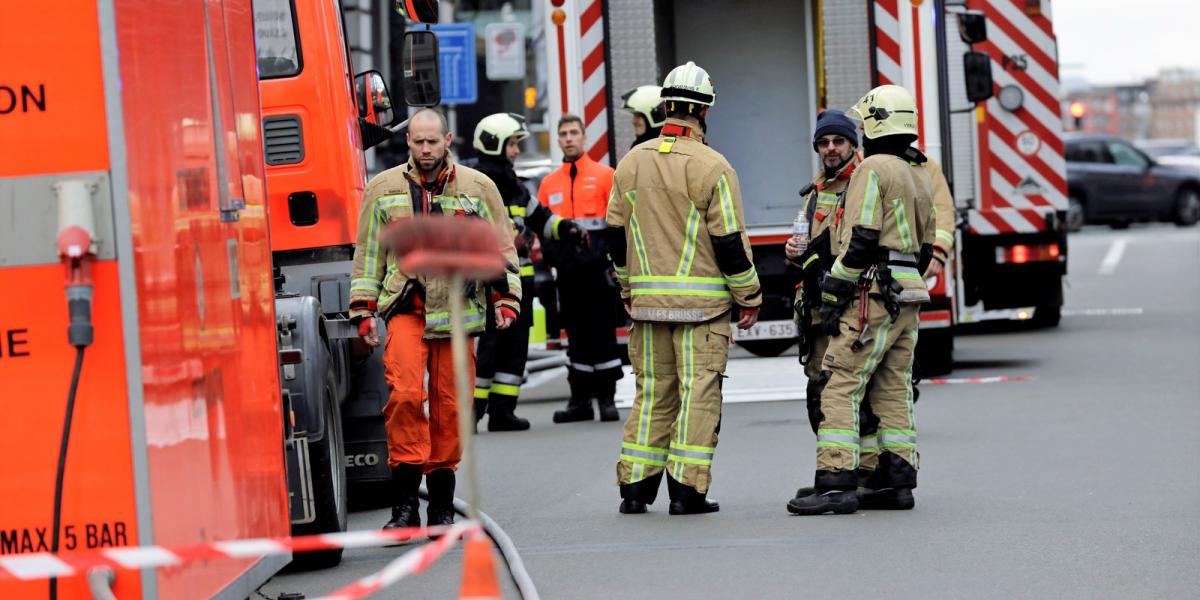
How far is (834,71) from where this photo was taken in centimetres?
1311

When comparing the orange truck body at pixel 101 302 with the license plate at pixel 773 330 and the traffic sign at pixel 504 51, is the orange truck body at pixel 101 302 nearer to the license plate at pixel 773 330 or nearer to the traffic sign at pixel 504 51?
the license plate at pixel 773 330

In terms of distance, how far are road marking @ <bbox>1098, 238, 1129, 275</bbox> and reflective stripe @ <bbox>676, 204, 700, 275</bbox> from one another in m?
20.2

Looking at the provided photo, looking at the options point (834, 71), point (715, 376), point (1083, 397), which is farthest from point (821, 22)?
point (715, 376)

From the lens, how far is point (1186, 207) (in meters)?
40.5

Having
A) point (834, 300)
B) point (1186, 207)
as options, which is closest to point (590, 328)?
point (834, 300)

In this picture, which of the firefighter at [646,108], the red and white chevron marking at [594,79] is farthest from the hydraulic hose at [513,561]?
the red and white chevron marking at [594,79]

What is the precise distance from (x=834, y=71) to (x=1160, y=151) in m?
46.6

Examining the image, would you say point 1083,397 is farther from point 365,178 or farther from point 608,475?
point 365,178

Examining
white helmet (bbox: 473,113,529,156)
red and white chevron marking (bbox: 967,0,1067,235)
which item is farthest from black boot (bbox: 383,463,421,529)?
red and white chevron marking (bbox: 967,0,1067,235)

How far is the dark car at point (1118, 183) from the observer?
3872 centimetres

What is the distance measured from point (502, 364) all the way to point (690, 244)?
3969 mm

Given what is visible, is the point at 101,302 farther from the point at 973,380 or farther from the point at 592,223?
the point at 973,380

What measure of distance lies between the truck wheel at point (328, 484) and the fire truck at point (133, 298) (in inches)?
62.4

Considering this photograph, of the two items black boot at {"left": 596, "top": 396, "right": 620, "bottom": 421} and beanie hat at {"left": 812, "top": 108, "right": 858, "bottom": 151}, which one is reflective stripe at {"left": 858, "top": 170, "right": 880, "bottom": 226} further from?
black boot at {"left": 596, "top": 396, "right": 620, "bottom": 421}
